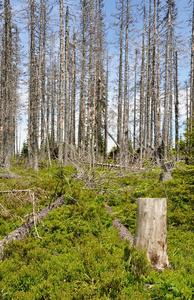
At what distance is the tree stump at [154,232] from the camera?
150 inches

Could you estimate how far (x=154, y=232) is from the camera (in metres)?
3.85

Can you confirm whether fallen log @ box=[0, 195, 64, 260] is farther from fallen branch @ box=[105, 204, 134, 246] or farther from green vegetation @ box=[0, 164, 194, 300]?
fallen branch @ box=[105, 204, 134, 246]

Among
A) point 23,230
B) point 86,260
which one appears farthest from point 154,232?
A: point 23,230

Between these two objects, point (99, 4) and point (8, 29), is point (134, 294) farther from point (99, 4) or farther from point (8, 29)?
point (99, 4)

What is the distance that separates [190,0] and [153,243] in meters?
17.5

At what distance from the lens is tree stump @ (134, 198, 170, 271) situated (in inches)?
150

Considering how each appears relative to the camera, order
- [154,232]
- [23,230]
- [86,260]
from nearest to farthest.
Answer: [86,260]
[154,232]
[23,230]

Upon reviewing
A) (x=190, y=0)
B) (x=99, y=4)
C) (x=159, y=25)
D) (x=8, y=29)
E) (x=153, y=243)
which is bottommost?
(x=153, y=243)

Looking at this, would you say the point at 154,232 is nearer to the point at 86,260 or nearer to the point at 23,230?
the point at 86,260

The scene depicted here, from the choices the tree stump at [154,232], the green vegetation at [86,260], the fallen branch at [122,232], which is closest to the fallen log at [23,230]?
the green vegetation at [86,260]

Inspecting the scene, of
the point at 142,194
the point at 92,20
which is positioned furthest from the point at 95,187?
the point at 92,20

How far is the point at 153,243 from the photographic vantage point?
3.83 meters

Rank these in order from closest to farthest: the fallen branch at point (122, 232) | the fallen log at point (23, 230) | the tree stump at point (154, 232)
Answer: the tree stump at point (154, 232), the fallen log at point (23, 230), the fallen branch at point (122, 232)

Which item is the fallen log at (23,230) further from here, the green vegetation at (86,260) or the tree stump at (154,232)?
the tree stump at (154,232)
